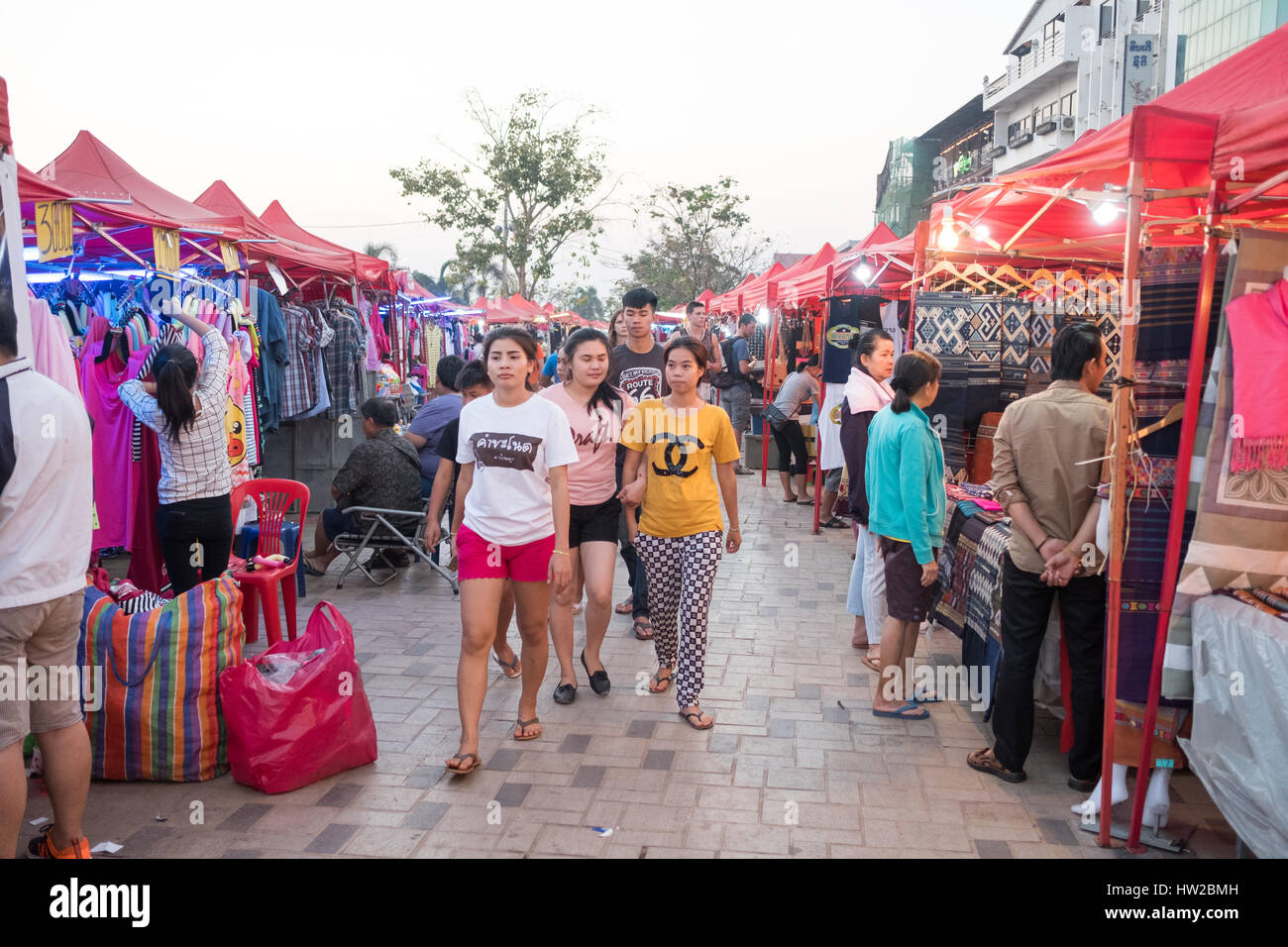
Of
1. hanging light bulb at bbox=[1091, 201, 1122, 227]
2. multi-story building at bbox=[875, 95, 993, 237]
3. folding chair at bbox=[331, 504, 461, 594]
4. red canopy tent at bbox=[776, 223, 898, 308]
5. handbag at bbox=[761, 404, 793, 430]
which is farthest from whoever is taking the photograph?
multi-story building at bbox=[875, 95, 993, 237]

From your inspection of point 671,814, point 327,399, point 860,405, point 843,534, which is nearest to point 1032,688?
point 671,814

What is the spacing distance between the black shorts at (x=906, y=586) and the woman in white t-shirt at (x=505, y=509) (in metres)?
1.52

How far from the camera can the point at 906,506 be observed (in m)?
4.09

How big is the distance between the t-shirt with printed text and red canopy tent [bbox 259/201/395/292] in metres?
5.79

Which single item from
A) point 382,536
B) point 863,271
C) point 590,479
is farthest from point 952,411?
point 382,536

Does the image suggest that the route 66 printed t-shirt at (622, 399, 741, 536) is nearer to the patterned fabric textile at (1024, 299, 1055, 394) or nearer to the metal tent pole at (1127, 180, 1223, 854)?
the metal tent pole at (1127, 180, 1223, 854)

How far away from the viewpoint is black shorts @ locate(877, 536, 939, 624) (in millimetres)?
4129

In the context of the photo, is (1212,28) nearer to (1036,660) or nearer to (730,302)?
(730,302)

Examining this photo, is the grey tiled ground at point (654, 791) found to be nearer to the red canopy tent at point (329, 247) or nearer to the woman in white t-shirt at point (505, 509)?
the woman in white t-shirt at point (505, 509)

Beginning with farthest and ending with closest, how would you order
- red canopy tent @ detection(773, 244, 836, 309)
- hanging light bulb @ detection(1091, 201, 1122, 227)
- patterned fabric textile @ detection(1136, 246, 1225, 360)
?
red canopy tent @ detection(773, 244, 836, 309) < hanging light bulb @ detection(1091, 201, 1122, 227) < patterned fabric textile @ detection(1136, 246, 1225, 360)

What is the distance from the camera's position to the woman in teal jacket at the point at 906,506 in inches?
160

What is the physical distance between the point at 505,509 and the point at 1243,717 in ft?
8.45

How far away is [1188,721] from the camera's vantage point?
3.15 meters

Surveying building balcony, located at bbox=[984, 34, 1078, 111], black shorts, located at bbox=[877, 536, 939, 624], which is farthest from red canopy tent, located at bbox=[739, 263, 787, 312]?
building balcony, located at bbox=[984, 34, 1078, 111]
